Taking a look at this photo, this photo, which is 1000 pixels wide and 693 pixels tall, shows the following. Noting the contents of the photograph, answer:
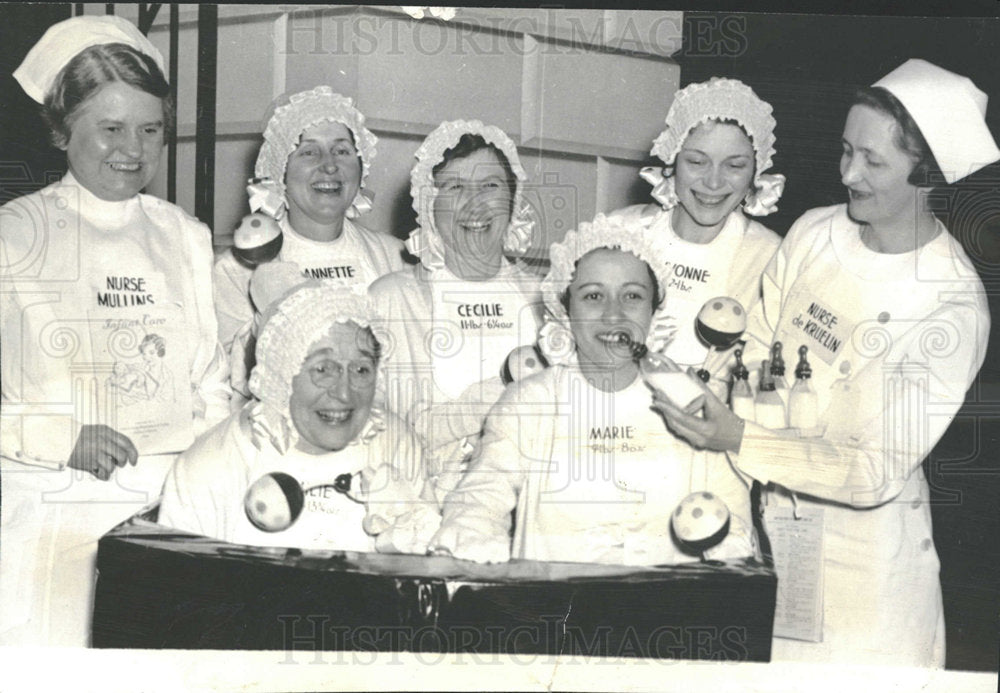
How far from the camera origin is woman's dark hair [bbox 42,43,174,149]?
12.9ft

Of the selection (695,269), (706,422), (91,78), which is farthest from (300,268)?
(706,422)

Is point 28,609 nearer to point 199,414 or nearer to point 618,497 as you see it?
point 199,414

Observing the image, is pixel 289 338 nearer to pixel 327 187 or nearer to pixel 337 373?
pixel 337 373

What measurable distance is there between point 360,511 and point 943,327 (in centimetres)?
183

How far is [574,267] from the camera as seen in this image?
155 inches

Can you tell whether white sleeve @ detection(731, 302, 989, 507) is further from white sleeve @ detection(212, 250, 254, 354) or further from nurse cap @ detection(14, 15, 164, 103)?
nurse cap @ detection(14, 15, 164, 103)

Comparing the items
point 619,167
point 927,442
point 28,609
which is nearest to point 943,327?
point 927,442

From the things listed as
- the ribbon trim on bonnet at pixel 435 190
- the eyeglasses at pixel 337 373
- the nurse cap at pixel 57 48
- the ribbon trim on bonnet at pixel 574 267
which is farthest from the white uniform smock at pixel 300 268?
the nurse cap at pixel 57 48

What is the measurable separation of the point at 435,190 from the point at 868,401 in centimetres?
144

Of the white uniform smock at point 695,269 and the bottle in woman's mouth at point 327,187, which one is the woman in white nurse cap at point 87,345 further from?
the white uniform smock at point 695,269

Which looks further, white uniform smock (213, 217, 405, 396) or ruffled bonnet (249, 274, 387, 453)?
white uniform smock (213, 217, 405, 396)

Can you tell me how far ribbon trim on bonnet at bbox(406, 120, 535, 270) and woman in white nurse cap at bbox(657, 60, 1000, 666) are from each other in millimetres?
750

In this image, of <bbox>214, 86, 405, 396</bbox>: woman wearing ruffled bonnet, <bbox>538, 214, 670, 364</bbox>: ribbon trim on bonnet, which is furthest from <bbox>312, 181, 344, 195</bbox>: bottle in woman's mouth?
<bbox>538, 214, 670, 364</bbox>: ribbon trim on bonnet

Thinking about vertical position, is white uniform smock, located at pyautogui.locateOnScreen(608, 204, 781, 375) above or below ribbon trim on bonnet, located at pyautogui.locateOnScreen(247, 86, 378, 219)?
below
